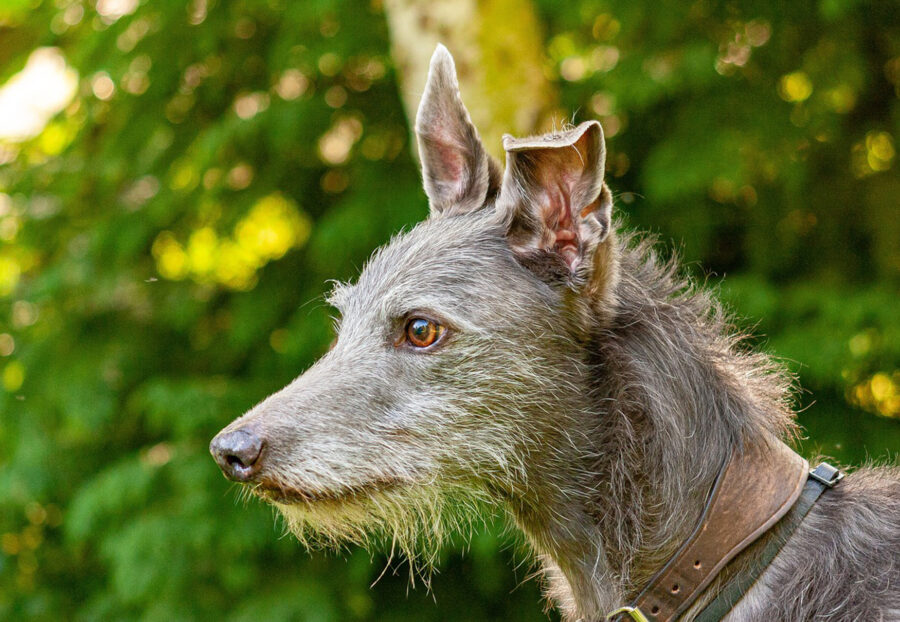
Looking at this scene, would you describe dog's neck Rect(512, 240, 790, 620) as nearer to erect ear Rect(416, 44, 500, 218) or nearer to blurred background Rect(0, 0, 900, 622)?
erect ear Rect(416, 44, 500, 218)

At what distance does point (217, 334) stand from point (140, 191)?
1.19 m

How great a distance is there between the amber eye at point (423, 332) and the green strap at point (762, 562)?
1.15 meters

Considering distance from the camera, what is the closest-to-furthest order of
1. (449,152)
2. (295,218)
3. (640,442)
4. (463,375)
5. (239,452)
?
(239,452) → (640,442) → (463,375) → (449,152) → (295,218)

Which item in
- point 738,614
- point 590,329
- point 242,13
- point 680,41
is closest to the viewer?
point 738,614

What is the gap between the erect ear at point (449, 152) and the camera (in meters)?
3.42

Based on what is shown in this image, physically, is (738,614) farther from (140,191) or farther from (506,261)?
(140,191)

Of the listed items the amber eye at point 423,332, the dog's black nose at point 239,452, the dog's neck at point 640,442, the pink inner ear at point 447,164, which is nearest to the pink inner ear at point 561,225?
the dog's neck at point 640,442

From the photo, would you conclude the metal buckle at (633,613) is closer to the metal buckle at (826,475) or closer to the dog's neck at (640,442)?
the dog's neck at (640,442)

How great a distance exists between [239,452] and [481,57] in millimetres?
3098

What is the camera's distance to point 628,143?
583 cm

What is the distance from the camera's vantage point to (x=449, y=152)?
356cm

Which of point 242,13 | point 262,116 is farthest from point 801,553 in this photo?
point 242,13

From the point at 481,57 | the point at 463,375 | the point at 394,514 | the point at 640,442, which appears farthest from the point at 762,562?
the point at 481,57

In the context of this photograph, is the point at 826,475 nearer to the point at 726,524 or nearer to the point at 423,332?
the point at 726,524
